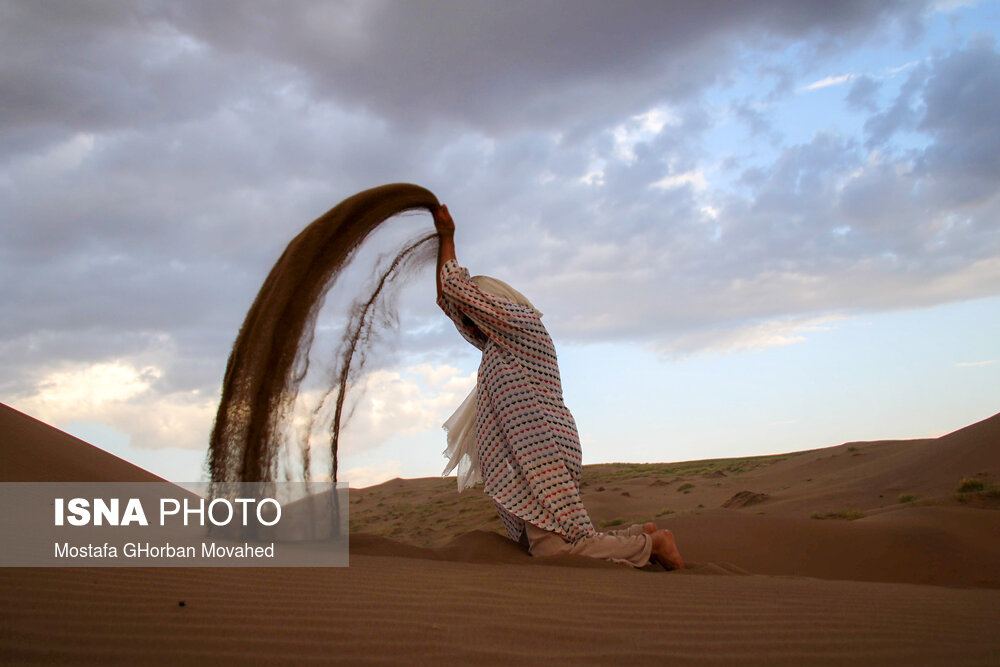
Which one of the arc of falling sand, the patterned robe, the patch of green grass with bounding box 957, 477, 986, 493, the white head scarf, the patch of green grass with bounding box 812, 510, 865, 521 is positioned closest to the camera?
the patterned robe

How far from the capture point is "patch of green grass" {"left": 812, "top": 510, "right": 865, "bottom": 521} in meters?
9.47

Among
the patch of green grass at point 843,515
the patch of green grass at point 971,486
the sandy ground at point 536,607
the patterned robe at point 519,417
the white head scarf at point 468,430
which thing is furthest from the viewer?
the patch of green grass at point 971,486

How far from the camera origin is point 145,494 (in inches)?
400

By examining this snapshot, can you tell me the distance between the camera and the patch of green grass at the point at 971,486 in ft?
32.3

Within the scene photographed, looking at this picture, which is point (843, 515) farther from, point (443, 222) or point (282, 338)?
point (282, 338)

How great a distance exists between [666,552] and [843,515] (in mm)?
5597

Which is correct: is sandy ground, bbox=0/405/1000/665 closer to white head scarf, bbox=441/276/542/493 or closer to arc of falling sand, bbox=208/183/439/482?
white head scarf, bbox=441/276/542/493

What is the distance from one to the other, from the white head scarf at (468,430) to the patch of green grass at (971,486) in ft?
24.7

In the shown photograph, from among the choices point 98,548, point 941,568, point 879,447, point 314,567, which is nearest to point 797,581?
point 941,568

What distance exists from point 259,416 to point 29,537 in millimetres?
1784

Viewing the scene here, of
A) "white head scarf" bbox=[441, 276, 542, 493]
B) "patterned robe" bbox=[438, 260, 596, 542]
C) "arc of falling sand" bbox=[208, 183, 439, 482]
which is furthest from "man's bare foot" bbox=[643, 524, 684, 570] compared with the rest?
"arc of falling sand" bbox=[208, 183, 439, 482]

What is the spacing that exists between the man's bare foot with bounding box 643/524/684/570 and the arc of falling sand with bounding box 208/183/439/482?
9.16 feet

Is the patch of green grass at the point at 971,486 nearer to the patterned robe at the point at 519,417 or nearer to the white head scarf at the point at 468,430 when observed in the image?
the patterned robe at the point at 519,417

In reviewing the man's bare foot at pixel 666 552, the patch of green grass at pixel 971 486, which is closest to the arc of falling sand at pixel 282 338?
the man's bare foot at pixel 666 552
